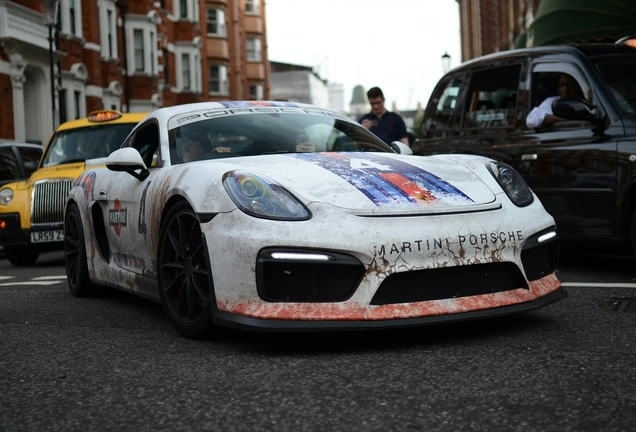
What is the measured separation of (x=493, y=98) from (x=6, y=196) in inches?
239

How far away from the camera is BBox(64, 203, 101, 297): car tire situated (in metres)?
6.63

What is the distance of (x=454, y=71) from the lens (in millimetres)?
8586

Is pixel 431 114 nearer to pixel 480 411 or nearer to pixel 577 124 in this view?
pixel 577 124

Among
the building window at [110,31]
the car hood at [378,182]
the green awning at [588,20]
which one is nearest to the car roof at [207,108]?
the car hood at [378,182]

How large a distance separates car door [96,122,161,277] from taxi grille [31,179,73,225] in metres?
4.63

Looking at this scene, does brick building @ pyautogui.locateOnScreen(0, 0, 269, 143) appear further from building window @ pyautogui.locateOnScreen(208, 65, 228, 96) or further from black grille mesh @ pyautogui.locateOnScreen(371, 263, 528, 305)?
black grille mesh @ pyautogui.locateOnScreen(371, 263, 528, 305)

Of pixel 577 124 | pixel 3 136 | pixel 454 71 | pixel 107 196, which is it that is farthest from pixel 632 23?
pixel 3 136

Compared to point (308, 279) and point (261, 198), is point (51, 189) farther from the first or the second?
point (308, 279)

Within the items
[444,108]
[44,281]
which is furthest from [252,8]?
[44,281]

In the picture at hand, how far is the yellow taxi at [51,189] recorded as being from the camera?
10.7m

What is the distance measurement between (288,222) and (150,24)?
3775 centimetres

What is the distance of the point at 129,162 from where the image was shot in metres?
5.38

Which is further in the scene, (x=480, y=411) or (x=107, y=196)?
(x=107, y=196)

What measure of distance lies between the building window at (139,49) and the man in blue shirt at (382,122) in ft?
95.8
